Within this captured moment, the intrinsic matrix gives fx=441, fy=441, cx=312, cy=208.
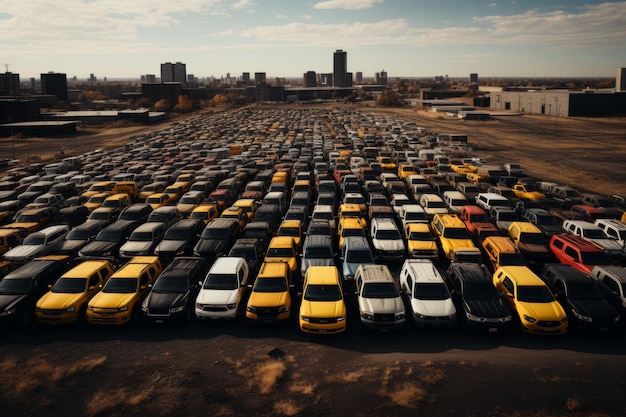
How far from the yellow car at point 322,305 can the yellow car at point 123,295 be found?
17.5 feet

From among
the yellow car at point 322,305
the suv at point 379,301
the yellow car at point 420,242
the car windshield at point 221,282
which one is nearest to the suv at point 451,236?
the yellow car at point 420,242

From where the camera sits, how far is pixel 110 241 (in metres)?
19.5

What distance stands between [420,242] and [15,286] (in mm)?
14955

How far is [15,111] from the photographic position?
8669 centimetres

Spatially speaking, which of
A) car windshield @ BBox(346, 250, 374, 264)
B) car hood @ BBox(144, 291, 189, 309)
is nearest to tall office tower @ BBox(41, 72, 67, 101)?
car hood @ BBox(144, 291, 189, 309)

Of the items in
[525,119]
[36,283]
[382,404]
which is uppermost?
[525,119]

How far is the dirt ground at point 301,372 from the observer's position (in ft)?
32.2

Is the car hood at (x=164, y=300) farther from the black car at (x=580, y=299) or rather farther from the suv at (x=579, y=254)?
the suv at (x=579, y=254)

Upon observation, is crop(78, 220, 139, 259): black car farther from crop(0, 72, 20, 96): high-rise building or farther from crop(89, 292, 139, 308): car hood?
crop(0, 72, 20, 96): high-rise building

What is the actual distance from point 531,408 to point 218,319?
8.68 metres

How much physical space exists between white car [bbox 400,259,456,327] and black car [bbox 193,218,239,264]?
7.75 metres

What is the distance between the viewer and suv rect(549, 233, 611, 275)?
16203mm

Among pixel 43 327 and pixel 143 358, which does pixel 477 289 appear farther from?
pixel 43 327

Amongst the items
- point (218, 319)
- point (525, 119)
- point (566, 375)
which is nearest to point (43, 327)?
point (218, 319)
